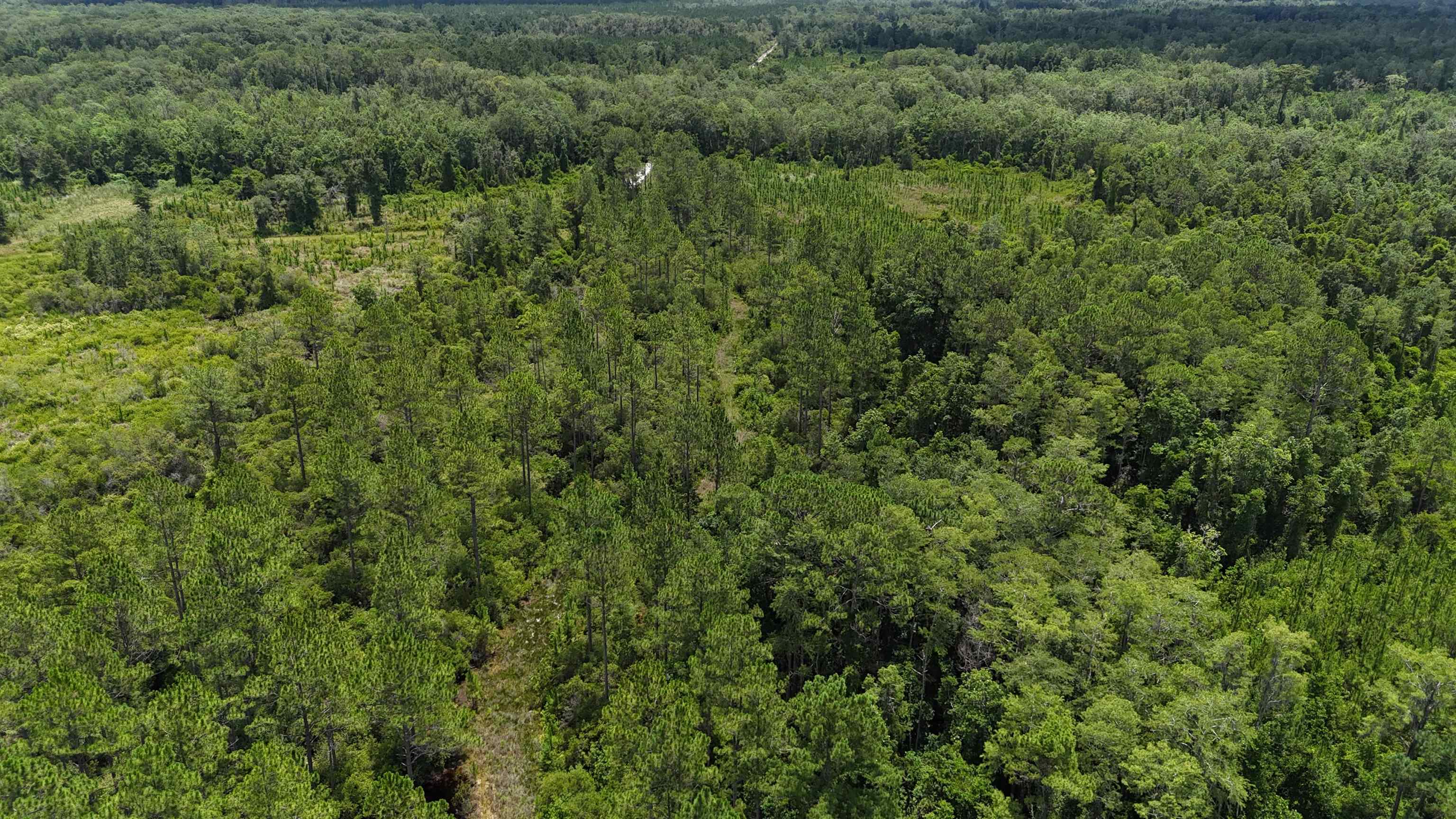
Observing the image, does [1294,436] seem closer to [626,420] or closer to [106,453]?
[626,420]

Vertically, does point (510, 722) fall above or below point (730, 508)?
below

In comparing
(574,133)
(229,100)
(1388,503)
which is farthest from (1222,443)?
(229,100)

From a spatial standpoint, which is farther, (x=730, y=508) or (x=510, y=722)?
(x=730, y=508)

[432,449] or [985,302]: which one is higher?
[985,302]

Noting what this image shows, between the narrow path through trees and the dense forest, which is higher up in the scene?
the dense forest

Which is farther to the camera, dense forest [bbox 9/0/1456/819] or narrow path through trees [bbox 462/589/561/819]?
narrow path through trees [bbox 462/589/561/819]

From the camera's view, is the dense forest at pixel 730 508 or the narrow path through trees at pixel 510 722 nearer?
the dense forest at pixel 730 508

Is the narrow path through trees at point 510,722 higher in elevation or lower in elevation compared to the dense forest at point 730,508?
lower

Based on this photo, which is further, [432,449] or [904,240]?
[904,240]
